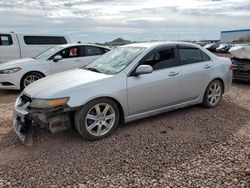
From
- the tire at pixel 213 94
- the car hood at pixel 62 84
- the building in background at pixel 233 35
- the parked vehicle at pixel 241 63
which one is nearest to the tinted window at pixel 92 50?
the car hood at pixel 62 84

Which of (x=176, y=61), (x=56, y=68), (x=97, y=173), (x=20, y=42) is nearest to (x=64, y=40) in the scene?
(x=20, y=42)

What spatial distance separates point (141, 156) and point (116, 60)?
2.01m

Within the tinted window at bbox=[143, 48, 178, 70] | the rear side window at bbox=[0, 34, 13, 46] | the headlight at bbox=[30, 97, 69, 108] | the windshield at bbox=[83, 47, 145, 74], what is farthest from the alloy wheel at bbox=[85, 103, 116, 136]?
the rear side window at bbox=[0, 34, 13, 46]

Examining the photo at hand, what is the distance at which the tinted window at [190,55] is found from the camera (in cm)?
509

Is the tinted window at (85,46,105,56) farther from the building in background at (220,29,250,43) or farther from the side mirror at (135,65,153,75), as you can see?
the building in background at (220,29,250,43)

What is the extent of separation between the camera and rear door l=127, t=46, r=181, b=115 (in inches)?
170

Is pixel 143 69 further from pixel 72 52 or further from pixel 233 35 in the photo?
pixel 233 35

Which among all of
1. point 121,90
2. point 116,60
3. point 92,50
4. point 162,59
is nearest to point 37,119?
point 121,90

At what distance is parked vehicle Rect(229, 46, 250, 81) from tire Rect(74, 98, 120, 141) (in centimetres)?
605

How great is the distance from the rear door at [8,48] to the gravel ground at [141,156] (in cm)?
655

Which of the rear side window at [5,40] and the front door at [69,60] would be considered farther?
the rear side window at [5,40]

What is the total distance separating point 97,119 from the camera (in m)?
4.01

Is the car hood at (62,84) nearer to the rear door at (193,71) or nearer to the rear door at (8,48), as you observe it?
the rear door at (193,71)

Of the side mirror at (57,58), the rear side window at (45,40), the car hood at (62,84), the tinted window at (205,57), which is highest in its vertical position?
the rear side window at (45,40)
